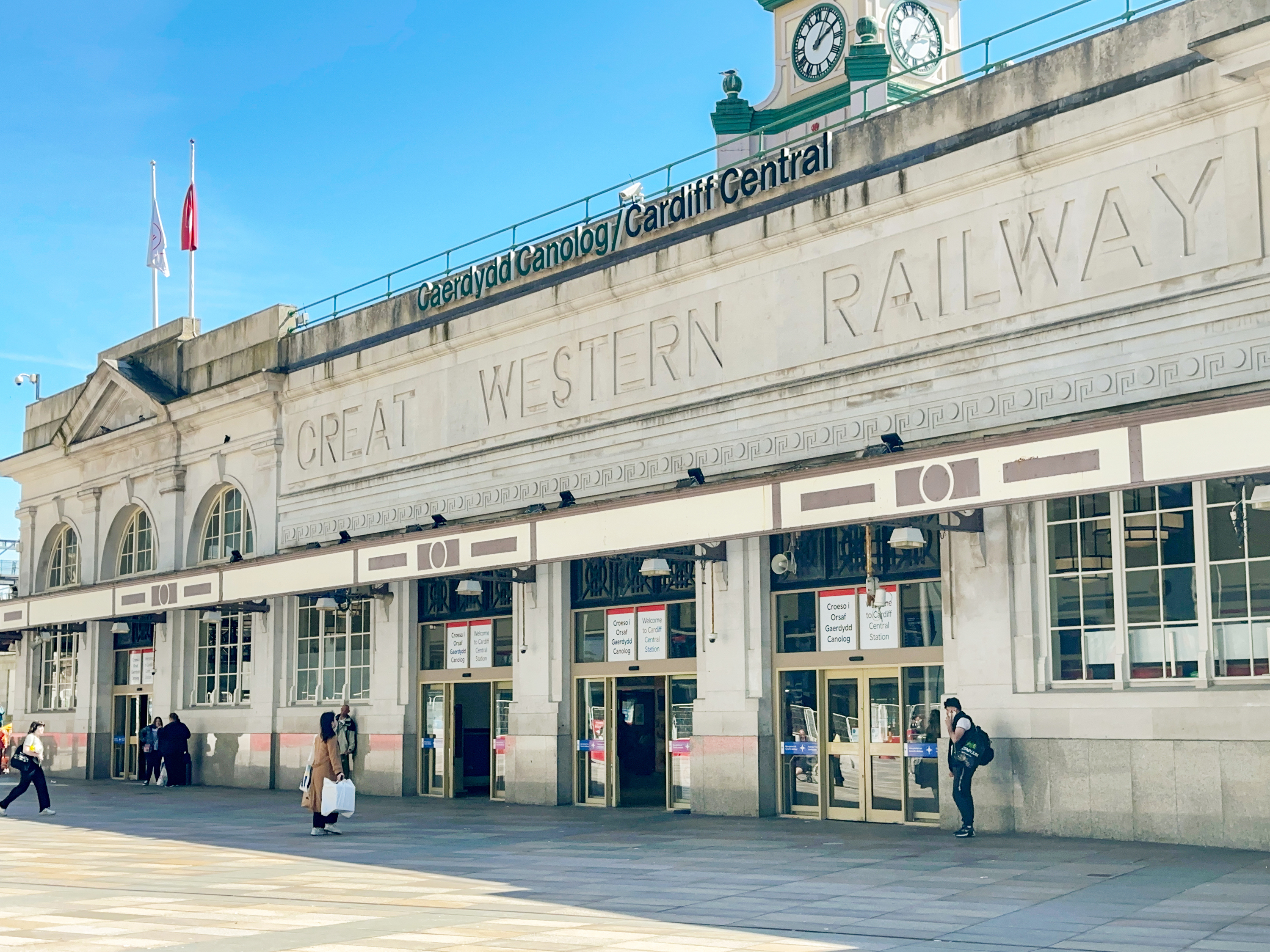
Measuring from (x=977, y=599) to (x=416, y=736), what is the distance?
13.0 metres

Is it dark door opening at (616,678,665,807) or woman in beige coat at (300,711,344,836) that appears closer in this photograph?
woman in beige coat at (300,711,344,836)

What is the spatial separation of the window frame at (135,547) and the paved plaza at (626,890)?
1592 centimetres

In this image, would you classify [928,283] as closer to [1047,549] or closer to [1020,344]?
[1020,344]

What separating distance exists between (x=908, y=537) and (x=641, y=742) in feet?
24.0

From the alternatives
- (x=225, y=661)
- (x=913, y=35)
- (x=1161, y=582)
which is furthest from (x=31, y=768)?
(x=913, y=35)

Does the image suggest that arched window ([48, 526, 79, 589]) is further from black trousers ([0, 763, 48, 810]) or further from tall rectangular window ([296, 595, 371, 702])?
black trousers ([0, 763, 48, 810])

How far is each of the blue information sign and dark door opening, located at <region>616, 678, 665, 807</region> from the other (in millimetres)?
2653

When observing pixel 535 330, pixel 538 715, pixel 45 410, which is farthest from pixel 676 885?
pixel 45 410

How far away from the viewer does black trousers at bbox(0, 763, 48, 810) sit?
75.2 ft

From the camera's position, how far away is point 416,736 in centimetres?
2767

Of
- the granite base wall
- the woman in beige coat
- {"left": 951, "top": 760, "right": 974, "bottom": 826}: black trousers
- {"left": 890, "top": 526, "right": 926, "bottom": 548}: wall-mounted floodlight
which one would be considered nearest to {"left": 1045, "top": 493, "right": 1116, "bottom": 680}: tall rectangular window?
the granite base wall

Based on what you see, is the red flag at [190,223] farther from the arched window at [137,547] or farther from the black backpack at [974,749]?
the black backpack at [974,749]

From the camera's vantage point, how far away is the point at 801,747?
820 inches

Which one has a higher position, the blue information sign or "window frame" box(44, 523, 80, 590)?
"window frame" box(44, 523, 80, 590)
